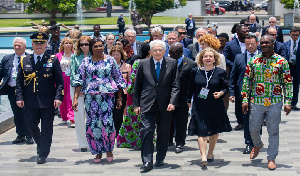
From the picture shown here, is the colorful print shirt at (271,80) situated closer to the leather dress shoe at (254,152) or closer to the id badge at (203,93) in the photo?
the id badge at (203,93)

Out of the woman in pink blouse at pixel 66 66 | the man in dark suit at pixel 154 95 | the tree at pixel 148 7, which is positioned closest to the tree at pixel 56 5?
the tree at pixel 148 7

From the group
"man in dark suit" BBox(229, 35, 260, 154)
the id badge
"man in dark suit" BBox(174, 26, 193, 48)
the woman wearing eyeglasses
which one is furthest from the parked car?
the id badge

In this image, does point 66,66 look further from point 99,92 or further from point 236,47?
point 236,47

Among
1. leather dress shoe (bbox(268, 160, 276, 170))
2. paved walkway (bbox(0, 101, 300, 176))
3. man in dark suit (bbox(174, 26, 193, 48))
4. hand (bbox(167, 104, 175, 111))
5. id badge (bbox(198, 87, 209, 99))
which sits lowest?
paved walkway (bbox(0, 101, 300, 176))

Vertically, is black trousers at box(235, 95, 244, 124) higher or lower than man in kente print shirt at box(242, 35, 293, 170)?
lower

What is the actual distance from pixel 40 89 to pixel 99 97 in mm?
880

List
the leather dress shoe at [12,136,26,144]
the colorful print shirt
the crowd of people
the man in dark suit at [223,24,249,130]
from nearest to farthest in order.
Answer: the colorful print shirt, the crowd of people, the leather dress shoe at [12,136,26,144], the man in dark suit at [223,24,249,130]

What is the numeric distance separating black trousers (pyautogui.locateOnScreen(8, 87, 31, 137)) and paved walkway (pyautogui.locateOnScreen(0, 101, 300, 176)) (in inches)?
12.7

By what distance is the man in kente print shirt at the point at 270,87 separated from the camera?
8070mm

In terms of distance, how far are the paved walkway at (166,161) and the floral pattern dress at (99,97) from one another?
14.1 inches

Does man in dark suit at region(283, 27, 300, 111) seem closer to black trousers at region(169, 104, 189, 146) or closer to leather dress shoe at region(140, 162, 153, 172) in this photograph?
black trousers at region(169, 104, 189, 146)

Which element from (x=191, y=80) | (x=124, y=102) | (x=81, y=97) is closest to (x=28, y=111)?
(x=81, y=97)

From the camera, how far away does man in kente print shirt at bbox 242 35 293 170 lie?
8070mm

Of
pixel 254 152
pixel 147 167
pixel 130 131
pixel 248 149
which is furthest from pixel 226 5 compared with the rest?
pixel 147 167
